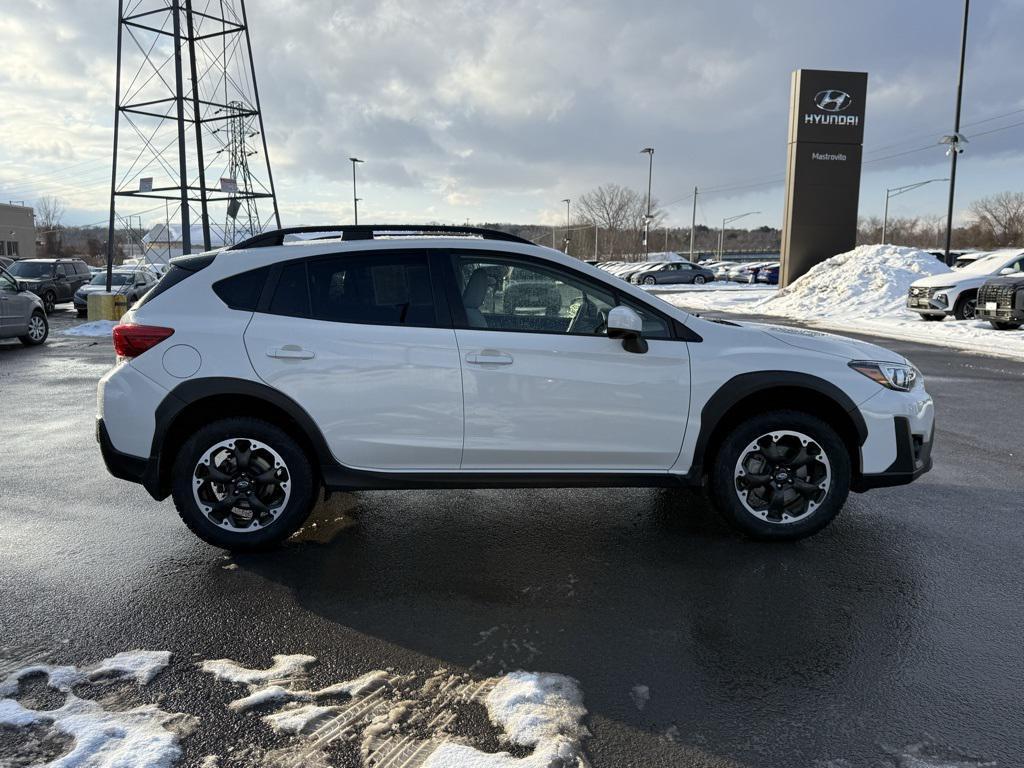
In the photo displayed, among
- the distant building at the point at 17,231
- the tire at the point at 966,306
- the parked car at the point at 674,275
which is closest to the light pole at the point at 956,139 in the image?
the tire at the point at 966,306

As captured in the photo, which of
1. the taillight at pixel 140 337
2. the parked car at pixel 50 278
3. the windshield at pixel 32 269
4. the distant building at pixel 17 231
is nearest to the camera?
the taillight at pixel 140 337

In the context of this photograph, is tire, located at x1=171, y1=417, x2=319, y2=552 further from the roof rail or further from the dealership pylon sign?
the dealership pylon sign

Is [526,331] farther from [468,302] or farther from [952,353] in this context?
[952,353]

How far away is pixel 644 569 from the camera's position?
13.7 feet

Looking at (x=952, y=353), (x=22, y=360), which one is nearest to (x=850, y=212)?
(x=952, y=353)

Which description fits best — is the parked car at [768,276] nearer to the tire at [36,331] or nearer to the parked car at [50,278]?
the parked car at [50,278]

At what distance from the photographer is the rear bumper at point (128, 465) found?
4.21 meters

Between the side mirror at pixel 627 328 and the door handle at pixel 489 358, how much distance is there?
1.95 ft

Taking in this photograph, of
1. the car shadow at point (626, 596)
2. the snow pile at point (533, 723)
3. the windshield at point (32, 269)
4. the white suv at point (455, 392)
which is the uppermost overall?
the windshield at point (32, 269)

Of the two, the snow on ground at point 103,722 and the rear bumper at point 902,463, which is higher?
the rear bumper at point 902,463

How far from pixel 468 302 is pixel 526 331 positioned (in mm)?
370

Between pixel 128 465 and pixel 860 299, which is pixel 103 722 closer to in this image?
pixel 128 465

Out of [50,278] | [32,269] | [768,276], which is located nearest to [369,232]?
[50,278]

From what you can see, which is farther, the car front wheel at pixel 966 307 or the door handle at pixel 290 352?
the car front wheel at pixel 966 307
